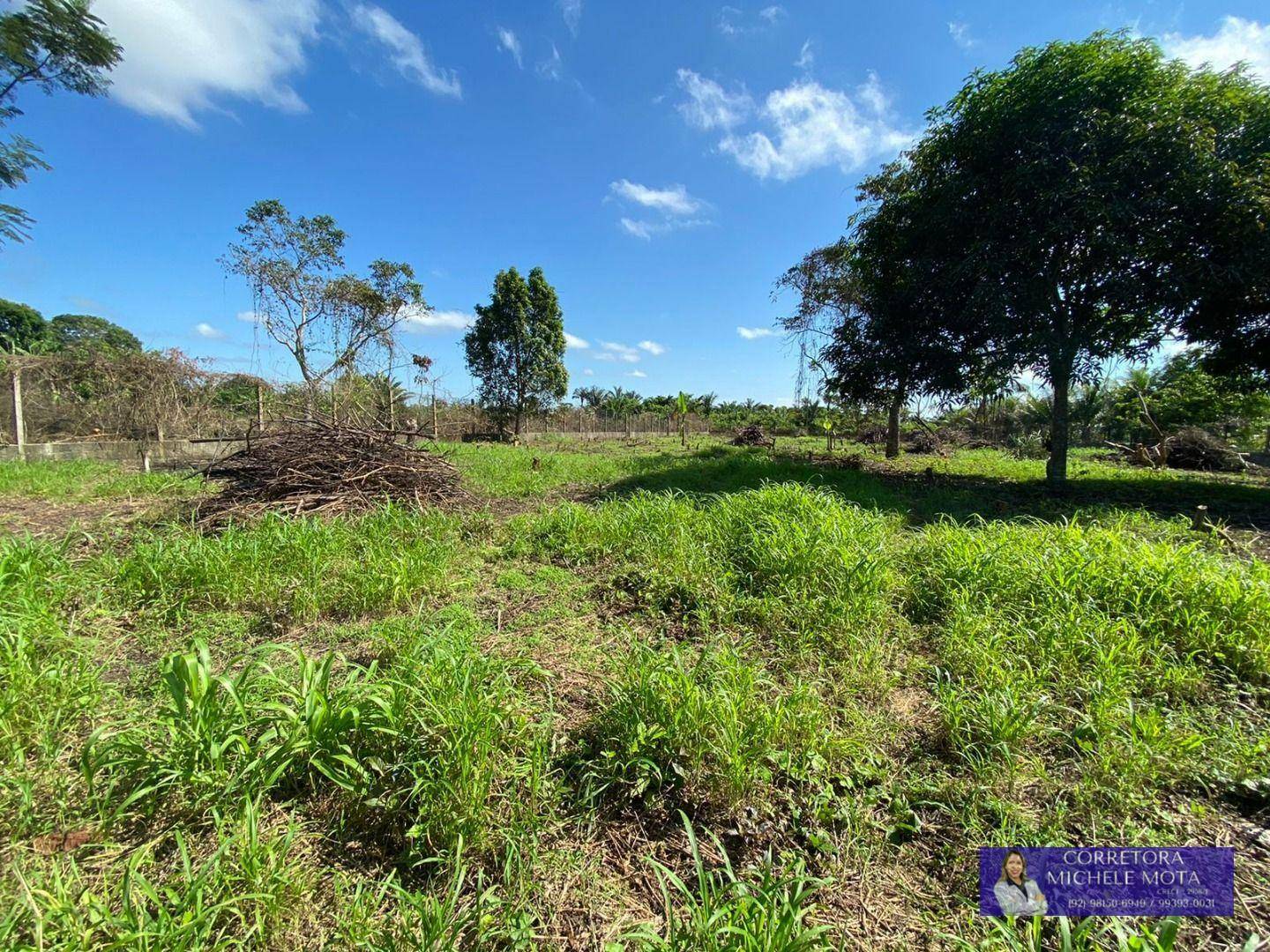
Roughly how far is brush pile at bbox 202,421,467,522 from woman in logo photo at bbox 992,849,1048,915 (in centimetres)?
463

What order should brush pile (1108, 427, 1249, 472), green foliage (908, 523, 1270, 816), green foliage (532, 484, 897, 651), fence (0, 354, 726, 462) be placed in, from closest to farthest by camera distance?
1. green foliage (908, 523, 1270, 816)
2. green foliage (532, 484, 897, 651)
3. fence (0, 354, 726, 462)
4. brush pile (1108, 427, 1249, 472)

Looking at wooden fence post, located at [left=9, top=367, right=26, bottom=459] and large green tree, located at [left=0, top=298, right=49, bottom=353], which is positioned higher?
large green tree, located at [left=0, top=298, right=49, bottom=353]

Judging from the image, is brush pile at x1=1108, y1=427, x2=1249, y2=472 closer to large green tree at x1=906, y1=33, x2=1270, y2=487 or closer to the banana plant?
large green tree at x1=906, y1=33, x2=1270, y2=487

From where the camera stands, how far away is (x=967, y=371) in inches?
332

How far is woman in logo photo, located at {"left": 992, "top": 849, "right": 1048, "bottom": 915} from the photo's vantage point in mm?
1162

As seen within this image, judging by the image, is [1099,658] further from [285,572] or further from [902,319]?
[902,319]

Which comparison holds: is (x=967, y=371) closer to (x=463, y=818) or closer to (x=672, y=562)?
(x=672, y=562)

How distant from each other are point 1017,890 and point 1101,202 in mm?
8328

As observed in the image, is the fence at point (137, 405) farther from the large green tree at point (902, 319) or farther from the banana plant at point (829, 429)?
the banana plant at point (829, 429)

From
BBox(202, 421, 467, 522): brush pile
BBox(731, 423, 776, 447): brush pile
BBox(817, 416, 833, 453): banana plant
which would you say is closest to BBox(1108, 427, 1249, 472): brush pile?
BBox(817, 416, 833, 453): banana plant

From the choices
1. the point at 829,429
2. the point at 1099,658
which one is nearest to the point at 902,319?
the point at 829,429

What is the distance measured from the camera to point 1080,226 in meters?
6.22

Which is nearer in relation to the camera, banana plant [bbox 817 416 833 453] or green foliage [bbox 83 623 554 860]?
green foliage [bbox 83 623 554 860]

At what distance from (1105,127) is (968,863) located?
29.7 ft
